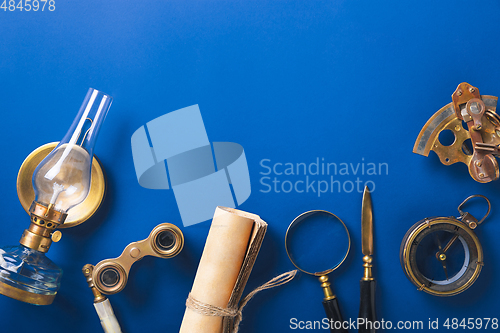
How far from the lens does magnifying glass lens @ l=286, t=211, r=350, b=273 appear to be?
3.84 ft

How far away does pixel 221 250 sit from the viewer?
1.02 m

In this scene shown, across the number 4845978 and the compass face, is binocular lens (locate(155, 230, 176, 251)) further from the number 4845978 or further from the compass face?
the number 4845978

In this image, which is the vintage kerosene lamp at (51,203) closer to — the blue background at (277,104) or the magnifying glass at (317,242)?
the blue background at (277,104)

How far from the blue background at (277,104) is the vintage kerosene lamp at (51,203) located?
85mm

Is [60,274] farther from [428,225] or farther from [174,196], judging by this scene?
[428,225]

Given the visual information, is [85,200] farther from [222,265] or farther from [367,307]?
[367,307]

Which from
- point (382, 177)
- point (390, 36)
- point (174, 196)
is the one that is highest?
point (390, 36)

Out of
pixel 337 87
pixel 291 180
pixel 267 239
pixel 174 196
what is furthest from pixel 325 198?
pixel 174 196

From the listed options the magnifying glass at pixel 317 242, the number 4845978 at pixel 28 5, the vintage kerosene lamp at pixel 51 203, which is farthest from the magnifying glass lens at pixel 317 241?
the number 4845978 at pixel 28 5

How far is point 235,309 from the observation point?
106 cm

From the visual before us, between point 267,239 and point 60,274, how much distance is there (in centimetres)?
67

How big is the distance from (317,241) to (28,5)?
1.26 metres

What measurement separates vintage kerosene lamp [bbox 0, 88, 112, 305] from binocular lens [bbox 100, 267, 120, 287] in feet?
0.48

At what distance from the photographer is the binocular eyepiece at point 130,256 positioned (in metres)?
1.09
